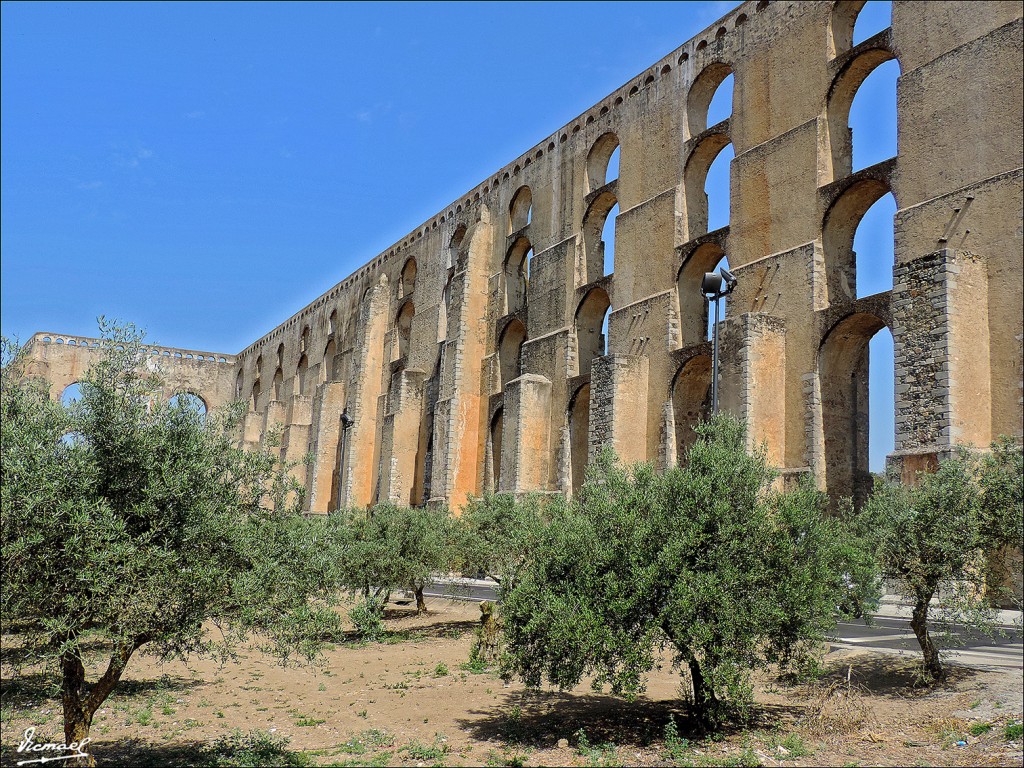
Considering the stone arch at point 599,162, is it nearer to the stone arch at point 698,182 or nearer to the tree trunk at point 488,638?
the stone arch at point 698,182

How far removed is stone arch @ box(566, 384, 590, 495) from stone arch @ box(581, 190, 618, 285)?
3029mm

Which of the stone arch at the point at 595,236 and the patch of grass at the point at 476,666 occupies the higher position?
the stone arch at the point at 595,236

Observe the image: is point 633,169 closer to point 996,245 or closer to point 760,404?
point 760,404

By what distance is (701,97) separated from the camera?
20391mm

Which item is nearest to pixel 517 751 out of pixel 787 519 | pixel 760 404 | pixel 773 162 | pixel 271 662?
pixel 787 519

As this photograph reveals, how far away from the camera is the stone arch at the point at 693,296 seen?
1936 centimetres

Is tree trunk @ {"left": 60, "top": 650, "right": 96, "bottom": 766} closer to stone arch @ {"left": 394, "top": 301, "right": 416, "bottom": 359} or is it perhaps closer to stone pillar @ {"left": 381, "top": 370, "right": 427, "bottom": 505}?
stone pillar @ {"left": 381, "top": 370, "right": 427, "bottom": 505}

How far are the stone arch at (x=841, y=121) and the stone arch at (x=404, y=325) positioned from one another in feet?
65.6

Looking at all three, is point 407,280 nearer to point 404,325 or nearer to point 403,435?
point 404,325

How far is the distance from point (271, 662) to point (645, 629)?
25.8 feet

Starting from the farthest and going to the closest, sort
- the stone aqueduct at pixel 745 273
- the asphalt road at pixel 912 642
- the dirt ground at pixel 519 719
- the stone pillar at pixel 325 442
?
the stone pillar at pixel 325 442, the stone aqueduct at pixel 745 273, the asphalt road at pixel 912 642, the dirt ground at pixel 519 719

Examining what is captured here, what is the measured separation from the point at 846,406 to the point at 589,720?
9.22 m

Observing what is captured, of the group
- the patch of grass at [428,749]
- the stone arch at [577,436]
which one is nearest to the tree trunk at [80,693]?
the patch of grass at [428,749]

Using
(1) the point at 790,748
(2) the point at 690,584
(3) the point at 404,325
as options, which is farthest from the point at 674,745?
(3) the point at 404,325
